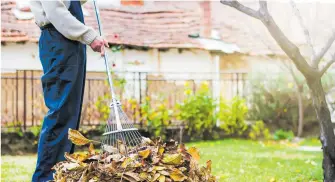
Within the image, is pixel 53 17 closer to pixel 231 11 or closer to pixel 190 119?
pixel 190 119

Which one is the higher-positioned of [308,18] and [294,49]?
[308,18]

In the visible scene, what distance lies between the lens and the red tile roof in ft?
39.8

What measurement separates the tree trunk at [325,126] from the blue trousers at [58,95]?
1.61m

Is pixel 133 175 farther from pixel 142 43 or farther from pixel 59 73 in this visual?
pixel 142 43

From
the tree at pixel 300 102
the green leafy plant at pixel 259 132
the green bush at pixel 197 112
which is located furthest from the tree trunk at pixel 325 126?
the green leafy plant at pixel 259 132

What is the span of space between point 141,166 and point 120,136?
37cm

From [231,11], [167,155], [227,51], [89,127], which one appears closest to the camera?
[167,155]

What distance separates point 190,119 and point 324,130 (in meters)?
5.72

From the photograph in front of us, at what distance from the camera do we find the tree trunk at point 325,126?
4092 millimetres

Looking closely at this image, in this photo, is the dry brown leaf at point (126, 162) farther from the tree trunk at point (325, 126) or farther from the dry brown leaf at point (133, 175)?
the tree trunk at point (325, 126)

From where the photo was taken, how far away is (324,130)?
13.6ft

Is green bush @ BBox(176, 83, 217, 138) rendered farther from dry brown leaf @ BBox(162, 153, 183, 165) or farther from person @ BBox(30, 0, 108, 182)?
dry brown leaf @ BBox(162, 153, 183, 165)

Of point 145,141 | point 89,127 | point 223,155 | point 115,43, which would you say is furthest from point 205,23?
point 145,141

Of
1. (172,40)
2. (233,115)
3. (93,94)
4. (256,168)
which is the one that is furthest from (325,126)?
(172,40)
